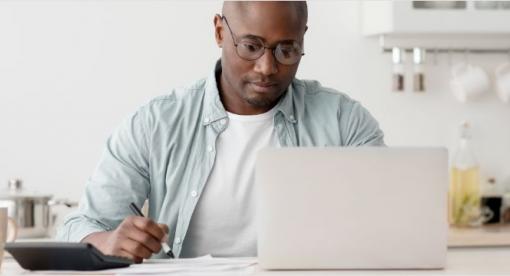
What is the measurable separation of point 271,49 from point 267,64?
0.04 metres

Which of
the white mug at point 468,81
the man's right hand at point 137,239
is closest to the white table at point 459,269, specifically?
the man's right hand at point 137,239

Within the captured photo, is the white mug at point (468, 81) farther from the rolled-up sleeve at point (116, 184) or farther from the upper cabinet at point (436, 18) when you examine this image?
the rolled-up sleeve at point (116, 184)

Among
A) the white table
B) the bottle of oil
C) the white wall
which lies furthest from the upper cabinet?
the white table

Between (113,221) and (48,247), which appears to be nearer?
(48,247)

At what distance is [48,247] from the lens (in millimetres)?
1925

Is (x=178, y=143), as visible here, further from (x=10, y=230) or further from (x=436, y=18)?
(x=436, y=18)

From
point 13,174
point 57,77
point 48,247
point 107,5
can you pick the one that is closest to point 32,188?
point 13,174

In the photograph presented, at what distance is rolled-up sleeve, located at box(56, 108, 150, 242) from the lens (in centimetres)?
250

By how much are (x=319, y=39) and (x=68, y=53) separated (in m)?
0.98

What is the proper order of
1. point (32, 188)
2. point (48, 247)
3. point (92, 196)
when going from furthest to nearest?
point (32, 188)
point (92, 196)
point (48, 247)

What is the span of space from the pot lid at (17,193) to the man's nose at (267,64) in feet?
4.89

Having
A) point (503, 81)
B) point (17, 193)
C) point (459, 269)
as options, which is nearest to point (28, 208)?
point (17, 193)

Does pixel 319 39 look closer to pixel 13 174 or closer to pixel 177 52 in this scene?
pixel 177 52

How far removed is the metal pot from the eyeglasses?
1.37 m
